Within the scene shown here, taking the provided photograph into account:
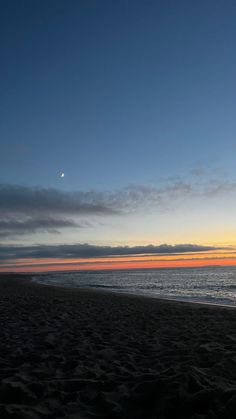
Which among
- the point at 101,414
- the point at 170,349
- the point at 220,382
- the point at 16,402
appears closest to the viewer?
the point at 101,414

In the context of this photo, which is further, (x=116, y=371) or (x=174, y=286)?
(x=174, y=286)

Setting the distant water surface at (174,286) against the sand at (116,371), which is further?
the distant water surface at (174,286)

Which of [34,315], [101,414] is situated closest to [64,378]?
[101,414]

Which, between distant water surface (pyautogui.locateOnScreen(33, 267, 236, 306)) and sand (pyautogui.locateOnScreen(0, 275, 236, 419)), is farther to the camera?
distant water surface (pyautogui.locateOnScreen(33, 267, 236, 306))

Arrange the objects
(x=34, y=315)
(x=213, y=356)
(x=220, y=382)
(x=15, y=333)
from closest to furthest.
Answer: (x=220, y=382) < (x=213, y=356) < (x=15, y=333) < (x=34, y=315)

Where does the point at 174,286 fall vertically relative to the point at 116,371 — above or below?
below

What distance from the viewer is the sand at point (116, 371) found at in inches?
184

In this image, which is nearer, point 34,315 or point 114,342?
point 114,342

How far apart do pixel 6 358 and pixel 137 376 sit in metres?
2.77

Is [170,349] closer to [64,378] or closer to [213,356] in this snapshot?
[213,356]

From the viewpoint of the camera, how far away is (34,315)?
558 inches

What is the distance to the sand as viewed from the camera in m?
4.67

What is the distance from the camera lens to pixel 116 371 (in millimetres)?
6434

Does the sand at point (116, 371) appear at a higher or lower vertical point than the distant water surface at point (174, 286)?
higher
